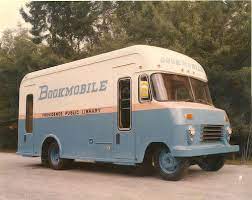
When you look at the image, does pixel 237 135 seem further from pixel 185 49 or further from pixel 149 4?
pixel 149 4

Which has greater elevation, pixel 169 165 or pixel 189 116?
pixel 189 116

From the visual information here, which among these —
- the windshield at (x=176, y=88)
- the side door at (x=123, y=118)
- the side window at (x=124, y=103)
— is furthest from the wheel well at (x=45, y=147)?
the windshield at (x=176, y=88)

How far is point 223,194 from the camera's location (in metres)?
9.33

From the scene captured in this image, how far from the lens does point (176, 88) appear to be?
11.8 m

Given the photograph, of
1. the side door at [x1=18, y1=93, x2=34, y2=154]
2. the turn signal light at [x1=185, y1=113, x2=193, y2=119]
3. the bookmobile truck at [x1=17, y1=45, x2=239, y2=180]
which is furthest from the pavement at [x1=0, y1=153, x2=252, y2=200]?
the side door at [x1=18, y1=93, x2=34, y2=154]

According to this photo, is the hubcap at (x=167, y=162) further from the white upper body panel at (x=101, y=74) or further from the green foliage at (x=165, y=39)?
the green foliage at (x=165, y=39)

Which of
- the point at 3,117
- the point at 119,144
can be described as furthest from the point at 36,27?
the point at 119,144

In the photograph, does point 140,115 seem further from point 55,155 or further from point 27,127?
point 27,127

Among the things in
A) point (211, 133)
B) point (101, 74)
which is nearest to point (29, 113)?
point (101, 74)

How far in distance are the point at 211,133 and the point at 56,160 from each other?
5.49m

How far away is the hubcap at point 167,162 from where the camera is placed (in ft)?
36.9

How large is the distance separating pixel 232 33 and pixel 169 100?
9615 millimetres

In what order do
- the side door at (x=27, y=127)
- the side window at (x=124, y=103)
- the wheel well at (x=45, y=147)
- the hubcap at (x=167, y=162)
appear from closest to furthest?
the hubcap at (x=167, y=162) → the side window at (x=124, y=103) → the wheel well at (x=45, y=147) → the side door at (x=27, y=127)

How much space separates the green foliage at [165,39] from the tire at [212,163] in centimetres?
579
